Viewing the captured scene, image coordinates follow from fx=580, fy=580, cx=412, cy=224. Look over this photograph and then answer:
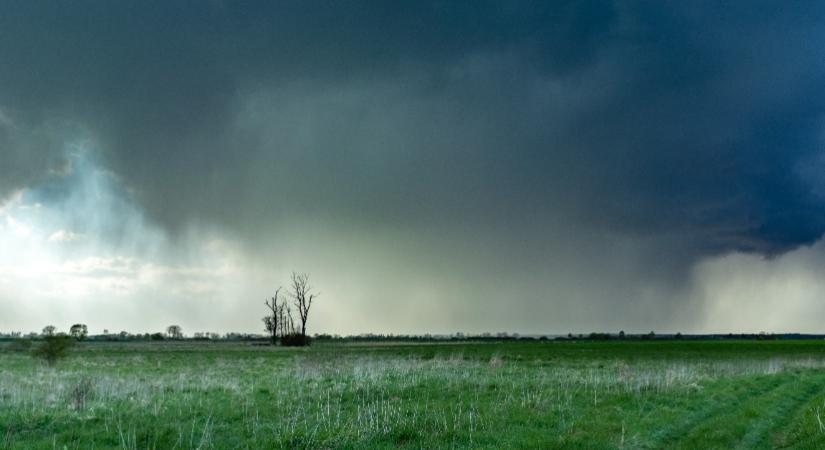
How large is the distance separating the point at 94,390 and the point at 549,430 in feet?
58.3

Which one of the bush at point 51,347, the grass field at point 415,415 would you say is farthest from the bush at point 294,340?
the grass field at point 415,415

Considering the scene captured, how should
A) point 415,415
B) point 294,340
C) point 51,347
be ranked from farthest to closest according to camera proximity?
point 294,340
point 51,347
point 415,415

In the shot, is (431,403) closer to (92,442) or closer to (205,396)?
(205,396)

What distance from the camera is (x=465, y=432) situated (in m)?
14.6

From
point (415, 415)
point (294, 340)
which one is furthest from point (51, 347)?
point (294, 340)

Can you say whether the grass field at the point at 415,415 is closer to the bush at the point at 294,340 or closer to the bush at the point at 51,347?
the bush at the point at 51,347

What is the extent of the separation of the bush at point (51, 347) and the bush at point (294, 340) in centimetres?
7827

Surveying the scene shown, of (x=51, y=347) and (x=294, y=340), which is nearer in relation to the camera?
(x=51, y=347)

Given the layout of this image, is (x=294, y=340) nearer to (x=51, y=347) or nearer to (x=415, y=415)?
(x=51, y=347)

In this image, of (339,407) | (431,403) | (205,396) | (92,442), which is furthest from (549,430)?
(205,396)

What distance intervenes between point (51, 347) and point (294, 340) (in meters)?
80.8

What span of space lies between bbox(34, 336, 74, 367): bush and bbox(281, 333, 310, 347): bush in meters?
78.3

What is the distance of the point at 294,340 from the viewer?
411 feet

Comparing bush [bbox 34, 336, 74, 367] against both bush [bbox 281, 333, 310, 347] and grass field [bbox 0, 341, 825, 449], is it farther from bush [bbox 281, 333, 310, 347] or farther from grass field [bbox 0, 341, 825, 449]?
bush [bbox 281, 333, 310, 347]
